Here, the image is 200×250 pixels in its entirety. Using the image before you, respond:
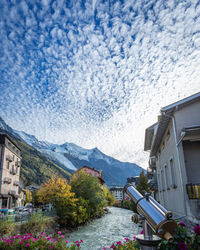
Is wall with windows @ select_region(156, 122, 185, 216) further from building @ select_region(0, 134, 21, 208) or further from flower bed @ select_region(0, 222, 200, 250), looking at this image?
building @ select_region(0, 134, 21, 208)

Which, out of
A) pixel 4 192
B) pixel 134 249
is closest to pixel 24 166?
pixel 4 192

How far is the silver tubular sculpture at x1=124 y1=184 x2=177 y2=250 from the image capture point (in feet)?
7.79

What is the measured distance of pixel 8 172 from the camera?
124ft

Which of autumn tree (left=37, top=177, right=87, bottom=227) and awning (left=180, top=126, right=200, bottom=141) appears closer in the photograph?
awning (left=180, top=126, right=200, bottom=141)

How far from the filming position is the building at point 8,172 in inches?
1386

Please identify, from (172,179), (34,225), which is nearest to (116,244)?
(172,179)

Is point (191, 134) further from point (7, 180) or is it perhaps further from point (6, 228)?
point (7, 180)

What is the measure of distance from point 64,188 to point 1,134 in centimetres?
1905

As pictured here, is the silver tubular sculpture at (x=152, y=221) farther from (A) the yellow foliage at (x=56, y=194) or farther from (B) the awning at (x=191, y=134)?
(A) the yellow foliage at (x=56, y=194)

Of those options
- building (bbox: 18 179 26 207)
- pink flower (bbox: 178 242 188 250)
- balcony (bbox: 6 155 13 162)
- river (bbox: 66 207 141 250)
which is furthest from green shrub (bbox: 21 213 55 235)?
building (bbox: 18 179 26 207)

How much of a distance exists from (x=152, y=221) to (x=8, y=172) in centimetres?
4061

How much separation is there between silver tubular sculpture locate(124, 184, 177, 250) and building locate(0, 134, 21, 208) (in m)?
37.0

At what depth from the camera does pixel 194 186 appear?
338 inches

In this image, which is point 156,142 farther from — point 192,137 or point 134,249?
point 134,249
